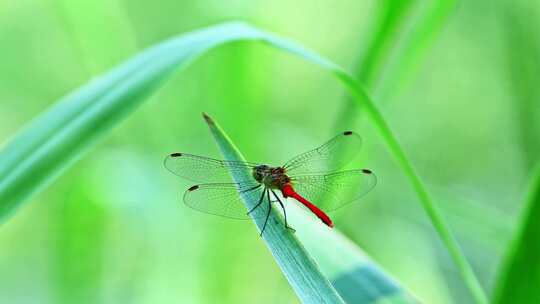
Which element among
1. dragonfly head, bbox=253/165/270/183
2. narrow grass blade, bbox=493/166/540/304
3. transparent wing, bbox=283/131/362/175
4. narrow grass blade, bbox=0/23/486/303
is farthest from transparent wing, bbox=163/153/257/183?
narrow grass blade, bbox=493/166/540/304

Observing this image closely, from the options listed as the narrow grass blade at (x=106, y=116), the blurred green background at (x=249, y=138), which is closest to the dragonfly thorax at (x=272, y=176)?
the blurred green background at (x=249, y=138)

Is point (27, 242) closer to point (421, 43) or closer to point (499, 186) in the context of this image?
point (421, 43)

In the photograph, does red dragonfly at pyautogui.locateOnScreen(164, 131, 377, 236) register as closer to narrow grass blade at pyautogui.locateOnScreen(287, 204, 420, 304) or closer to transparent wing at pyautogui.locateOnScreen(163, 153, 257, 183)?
transparent wing at pyautogui.locateOnScreen(163, 153, 257, 183)

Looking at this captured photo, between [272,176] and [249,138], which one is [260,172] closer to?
[272,176]

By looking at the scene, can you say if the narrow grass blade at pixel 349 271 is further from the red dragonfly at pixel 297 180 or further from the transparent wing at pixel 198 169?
the transparent wing at pixel 198 169

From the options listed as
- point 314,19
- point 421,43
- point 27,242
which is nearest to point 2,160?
point 421,43
